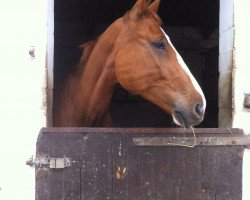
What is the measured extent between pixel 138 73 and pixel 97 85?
1.71ft

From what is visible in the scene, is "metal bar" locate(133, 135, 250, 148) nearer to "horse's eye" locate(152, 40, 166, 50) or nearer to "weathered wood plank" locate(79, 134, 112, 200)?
"weathered wood plank" locate(79, 134, 112, 200)

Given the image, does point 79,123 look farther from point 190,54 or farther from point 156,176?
point 190,54

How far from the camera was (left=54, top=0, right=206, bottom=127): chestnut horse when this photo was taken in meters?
2.07

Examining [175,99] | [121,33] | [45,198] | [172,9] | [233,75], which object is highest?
[172,9]

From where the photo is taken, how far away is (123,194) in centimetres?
221

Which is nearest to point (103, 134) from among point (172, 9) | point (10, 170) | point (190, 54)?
point (10, 170)

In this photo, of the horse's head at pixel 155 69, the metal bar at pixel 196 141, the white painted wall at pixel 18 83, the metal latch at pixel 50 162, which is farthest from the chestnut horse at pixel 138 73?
the metal latch at pixel 50 162

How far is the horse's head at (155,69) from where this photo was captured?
2051mm

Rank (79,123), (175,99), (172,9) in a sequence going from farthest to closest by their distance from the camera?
(172,9) → (79,123) → (175,99)

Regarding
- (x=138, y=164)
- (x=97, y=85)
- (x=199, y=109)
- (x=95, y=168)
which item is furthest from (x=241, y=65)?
(x=95, y=168)

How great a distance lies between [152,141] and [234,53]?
2.69 ft

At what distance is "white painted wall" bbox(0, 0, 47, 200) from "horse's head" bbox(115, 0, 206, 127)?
575 mm

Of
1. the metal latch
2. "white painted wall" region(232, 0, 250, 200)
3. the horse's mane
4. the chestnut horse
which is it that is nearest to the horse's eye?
the chestnut horse

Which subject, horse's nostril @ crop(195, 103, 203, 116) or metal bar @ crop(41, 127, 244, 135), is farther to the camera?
metal bar @ crop(41, 127, 244, 135)
